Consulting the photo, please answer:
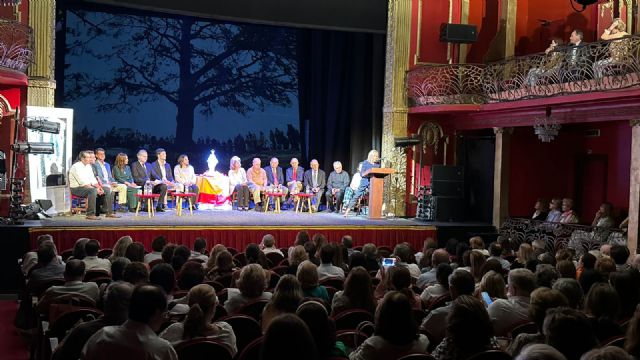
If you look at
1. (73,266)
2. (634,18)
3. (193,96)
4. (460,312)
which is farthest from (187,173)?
(460,312)

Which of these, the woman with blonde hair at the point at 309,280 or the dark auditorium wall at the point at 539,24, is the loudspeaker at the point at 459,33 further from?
the woman with blonde hair at the point at 309,280

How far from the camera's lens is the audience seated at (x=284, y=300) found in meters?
3.99

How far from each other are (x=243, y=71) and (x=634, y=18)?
8035 millimetres

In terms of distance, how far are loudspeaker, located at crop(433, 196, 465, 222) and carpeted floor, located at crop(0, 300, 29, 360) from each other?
767 cm

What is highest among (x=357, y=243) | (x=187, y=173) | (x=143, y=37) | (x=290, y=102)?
(x=143, y=37)

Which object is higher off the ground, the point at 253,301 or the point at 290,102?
the point at 290,102

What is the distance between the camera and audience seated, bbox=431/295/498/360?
123 inches

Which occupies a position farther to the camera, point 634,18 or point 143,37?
point 143,37

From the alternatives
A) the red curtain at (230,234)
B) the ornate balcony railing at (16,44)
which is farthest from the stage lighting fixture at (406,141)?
the ornate balcony railing at (16,44)

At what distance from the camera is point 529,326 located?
162 inches

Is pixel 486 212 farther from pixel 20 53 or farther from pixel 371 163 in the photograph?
pixel 20 53

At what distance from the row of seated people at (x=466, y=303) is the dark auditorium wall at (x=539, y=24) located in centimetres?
900

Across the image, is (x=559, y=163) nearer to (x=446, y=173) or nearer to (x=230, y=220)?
(x=446, y=173)

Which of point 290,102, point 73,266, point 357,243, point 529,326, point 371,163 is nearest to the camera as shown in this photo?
point 529,326
